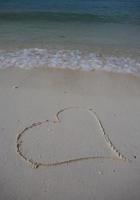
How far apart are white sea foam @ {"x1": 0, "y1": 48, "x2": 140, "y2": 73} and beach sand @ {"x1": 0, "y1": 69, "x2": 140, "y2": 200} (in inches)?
25.6

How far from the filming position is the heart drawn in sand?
320 centimetres

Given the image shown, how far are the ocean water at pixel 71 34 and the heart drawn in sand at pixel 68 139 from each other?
2.15 metres

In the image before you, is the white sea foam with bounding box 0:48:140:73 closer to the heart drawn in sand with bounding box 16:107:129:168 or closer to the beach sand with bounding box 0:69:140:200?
the beach sand with bounding box 0:69:140:200

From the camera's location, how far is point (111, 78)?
538 cm

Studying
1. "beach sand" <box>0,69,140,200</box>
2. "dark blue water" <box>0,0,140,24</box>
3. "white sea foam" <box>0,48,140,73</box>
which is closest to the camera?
"beach sand" <box>0,69,140,200</box>

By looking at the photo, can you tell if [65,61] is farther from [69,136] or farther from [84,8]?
[84,8]

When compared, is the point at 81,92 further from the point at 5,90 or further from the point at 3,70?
the point at 3,70

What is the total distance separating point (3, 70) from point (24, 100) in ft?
5.06

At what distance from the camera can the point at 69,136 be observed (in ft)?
11.6

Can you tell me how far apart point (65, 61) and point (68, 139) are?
3.08 metres

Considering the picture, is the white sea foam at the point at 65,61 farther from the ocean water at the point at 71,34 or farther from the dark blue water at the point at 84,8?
the dark blue water at the point at 84,8

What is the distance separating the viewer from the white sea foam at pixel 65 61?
5.95 metres

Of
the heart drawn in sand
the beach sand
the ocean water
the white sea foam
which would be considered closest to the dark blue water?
the ocean water

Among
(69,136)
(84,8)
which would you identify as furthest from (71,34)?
(69,136)
